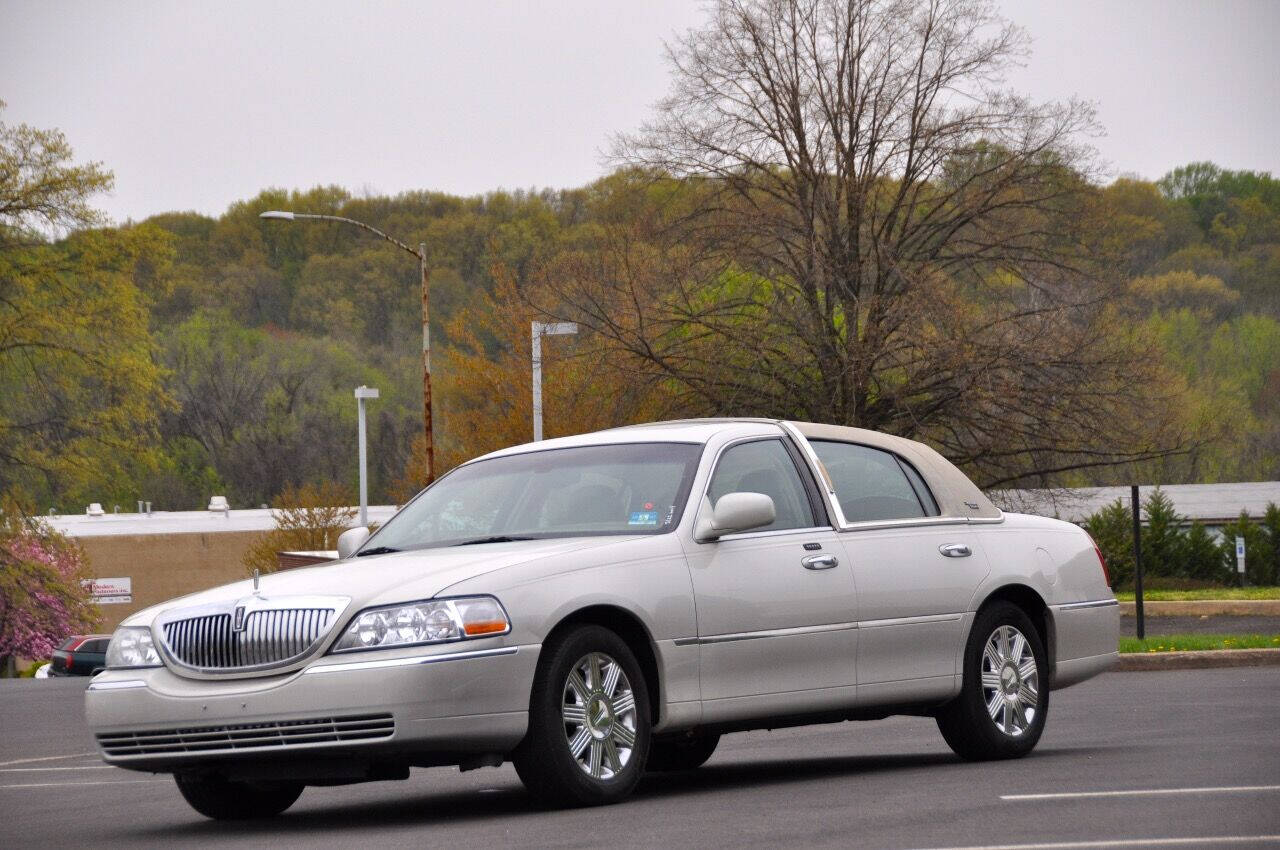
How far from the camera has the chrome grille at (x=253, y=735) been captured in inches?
319

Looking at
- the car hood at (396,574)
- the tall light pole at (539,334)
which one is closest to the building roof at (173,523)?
the tall light pole at (539,334)

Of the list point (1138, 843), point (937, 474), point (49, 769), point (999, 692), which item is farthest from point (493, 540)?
point (49, 769)

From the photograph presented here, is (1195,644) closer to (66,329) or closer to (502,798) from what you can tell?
(502,798)

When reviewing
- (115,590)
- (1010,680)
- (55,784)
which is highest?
(1010,680)

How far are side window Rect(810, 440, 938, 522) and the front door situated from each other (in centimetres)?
31

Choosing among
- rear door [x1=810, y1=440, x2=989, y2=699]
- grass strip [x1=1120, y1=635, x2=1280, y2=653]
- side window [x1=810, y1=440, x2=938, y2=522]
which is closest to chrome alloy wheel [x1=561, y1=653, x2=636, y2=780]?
rear door [x1=810, y1=440, x2=989, y2=699]

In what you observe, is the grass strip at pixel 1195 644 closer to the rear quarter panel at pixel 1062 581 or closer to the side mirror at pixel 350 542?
the rear quarter panel at pixel 1062 581

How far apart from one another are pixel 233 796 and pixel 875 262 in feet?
89.7

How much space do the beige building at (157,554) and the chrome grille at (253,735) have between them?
66.9m

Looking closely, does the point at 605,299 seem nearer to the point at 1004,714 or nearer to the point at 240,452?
the point at 1004,714

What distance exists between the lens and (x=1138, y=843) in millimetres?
6828

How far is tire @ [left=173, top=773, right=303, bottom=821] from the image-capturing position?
9.17 m

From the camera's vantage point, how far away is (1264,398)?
9644 centimetres

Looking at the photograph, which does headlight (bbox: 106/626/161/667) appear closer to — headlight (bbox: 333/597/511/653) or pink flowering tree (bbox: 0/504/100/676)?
headlight (bbox: 333/597/511/653)
